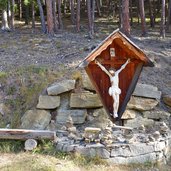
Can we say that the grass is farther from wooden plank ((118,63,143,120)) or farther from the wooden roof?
the wooden roof

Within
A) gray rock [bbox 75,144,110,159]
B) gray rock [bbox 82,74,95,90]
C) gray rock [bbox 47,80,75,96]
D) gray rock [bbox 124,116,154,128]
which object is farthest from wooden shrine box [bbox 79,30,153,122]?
gray rock [bbox 75,144,110,159]

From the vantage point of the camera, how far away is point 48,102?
10.2 m

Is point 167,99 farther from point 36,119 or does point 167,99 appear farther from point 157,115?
point 36,119

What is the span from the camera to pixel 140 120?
1019 centimetres

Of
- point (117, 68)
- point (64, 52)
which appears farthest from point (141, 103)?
point (64, 52)

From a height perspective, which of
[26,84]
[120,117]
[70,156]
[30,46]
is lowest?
[70,156]

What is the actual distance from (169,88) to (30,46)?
236 inches

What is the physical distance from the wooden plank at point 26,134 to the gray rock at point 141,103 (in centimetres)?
261

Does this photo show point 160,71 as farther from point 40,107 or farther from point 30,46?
point 30,46

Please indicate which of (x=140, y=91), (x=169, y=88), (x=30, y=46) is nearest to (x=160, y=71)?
(x=169, y=88)

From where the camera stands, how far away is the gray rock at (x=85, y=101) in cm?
1012

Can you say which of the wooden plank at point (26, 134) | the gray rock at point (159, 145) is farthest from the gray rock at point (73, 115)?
the gray rock at point (159, 145)

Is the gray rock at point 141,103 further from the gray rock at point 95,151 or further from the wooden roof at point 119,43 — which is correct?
the gray rock at point 95,151

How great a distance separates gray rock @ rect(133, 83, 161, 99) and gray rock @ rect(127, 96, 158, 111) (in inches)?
4.8
